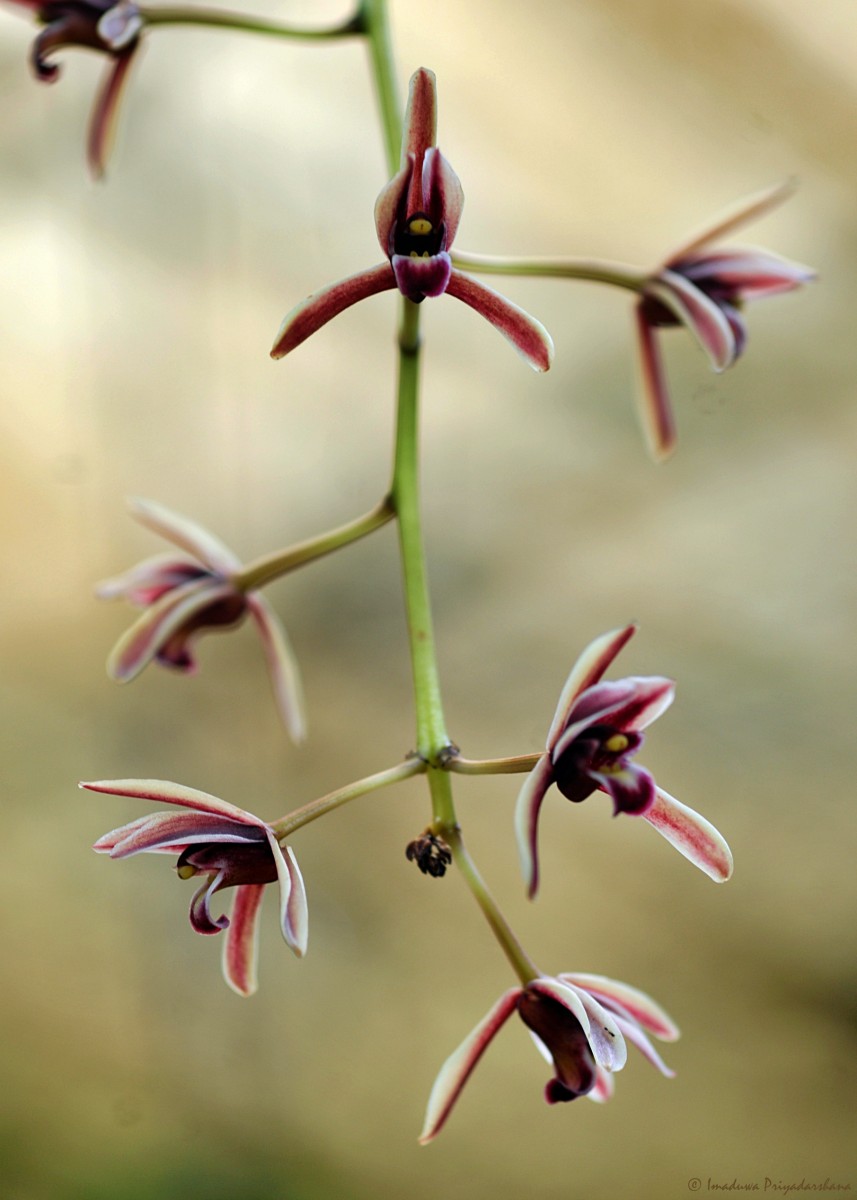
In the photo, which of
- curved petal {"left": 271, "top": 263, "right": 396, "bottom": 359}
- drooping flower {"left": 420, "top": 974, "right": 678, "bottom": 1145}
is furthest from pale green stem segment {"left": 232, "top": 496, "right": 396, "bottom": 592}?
drooping flower {"left": 420, "top": 974, "right": 678, "bottom": 1145}

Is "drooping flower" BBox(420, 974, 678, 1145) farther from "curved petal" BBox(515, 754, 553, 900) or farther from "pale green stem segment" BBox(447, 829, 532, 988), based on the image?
"curved petal" BBox(515, 754, 553, 900)

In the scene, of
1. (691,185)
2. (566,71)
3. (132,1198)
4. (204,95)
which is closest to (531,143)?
(566,71)

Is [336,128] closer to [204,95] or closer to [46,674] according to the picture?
[204,95]

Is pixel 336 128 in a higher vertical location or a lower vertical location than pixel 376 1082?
higher

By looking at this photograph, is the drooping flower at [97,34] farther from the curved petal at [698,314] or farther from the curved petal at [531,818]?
the curved petal at [531,818]

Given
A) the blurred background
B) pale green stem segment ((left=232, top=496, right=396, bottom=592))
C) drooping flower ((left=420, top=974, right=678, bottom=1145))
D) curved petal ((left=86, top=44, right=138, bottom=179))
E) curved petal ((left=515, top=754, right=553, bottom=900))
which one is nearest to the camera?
curved petal ((left=515, top=754, right=553, bottom=900))

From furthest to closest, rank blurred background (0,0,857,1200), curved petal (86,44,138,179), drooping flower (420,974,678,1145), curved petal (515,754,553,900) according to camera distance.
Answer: blurred background (0,0,857,1200) → curved petal (86,44,138,179) → drooping flower (420,974,678,1145) → curved petal (515,754,553,900)

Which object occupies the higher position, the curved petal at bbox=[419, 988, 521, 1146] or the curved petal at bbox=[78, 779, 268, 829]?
the curved petal at bbox=[78, 779, 268, 829]
